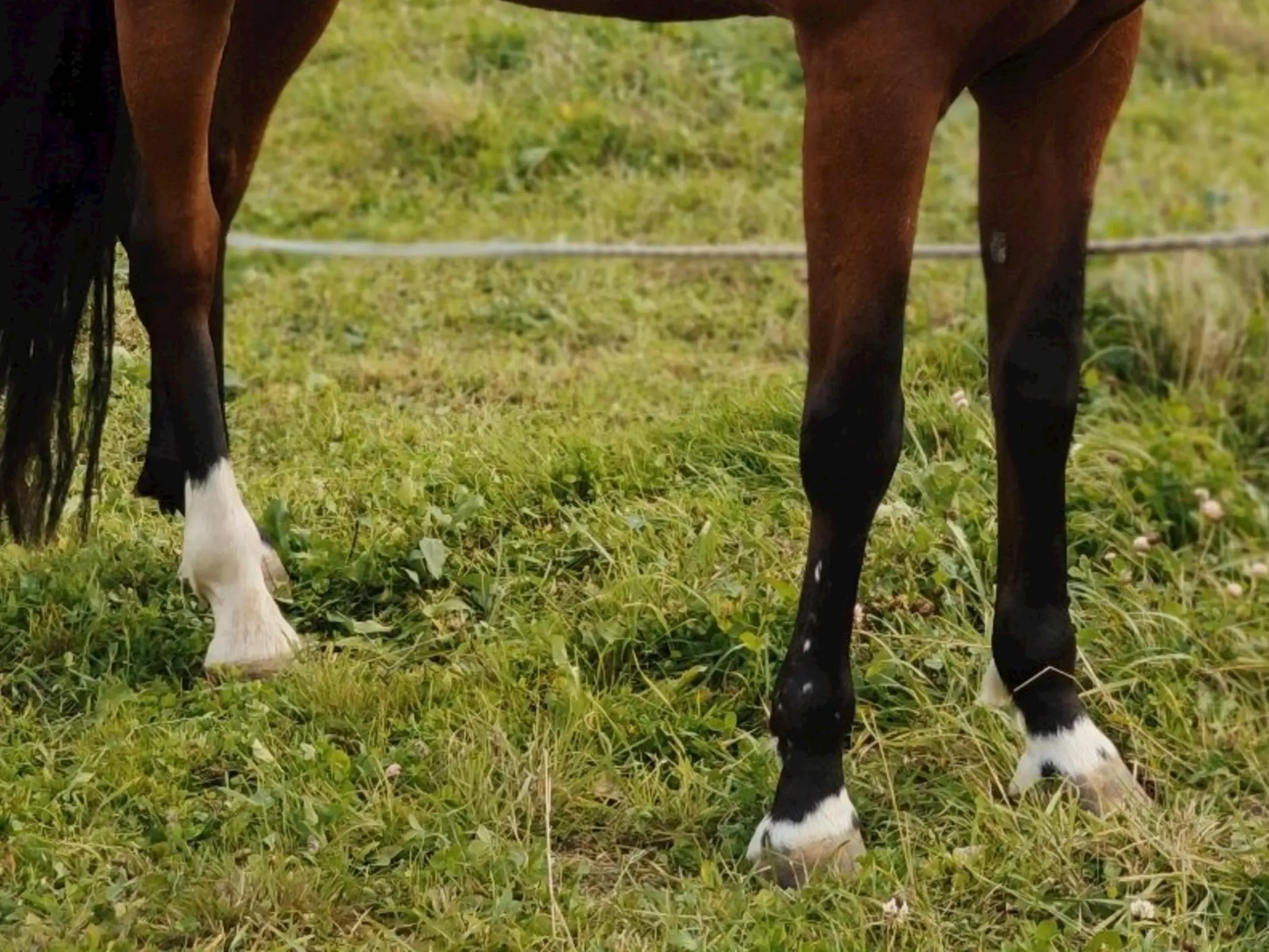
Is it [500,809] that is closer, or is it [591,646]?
[500,809]

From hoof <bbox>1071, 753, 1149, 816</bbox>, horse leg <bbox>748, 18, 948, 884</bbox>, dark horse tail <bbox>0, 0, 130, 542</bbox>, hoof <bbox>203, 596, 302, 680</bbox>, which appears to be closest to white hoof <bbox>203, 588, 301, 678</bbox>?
hoof <bbox>203, 596, 302, 680</bbox>

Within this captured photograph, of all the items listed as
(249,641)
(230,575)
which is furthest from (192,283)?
(249,641)

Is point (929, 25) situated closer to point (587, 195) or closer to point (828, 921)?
point (828, 921)

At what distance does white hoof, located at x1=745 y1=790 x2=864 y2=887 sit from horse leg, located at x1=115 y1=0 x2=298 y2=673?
991mm

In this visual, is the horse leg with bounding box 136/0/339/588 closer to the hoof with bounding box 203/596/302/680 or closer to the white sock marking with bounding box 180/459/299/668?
the white sock marking with bounding box 180/459/299/668

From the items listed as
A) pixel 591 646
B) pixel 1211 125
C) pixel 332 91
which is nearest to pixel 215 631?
pixel 591 646

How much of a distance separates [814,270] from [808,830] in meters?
0.84

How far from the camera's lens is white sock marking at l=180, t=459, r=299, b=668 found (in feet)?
9.83

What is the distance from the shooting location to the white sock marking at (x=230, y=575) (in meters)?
3.00

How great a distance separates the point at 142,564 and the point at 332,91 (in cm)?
325

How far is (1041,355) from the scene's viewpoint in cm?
277

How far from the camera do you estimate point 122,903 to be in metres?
2.33

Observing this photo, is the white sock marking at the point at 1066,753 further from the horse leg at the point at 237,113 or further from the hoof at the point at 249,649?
the horse leg at the point at 237,113

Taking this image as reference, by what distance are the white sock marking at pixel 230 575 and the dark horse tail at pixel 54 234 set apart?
0.26 m
